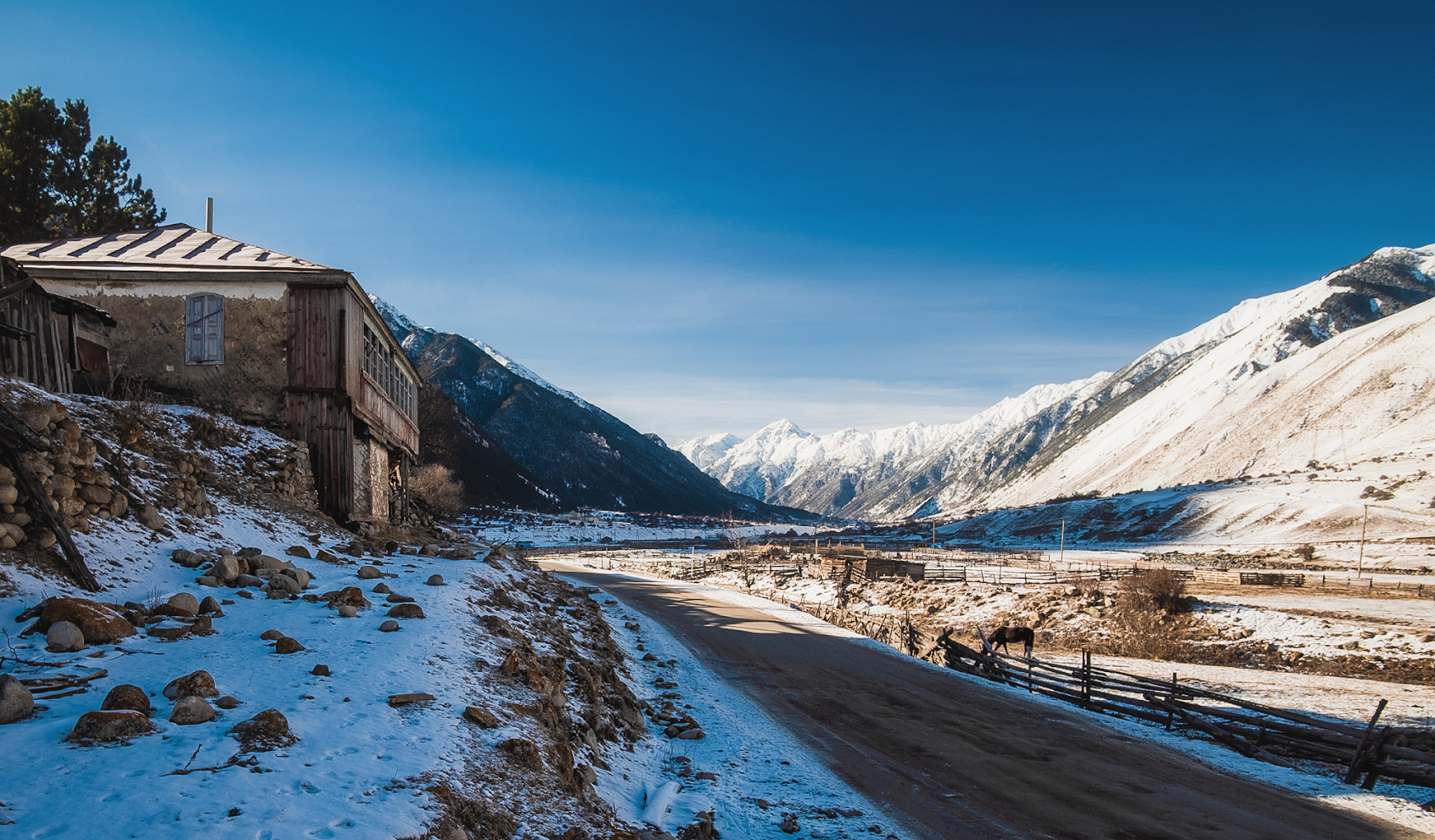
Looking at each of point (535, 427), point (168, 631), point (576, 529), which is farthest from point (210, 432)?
point (535, 427)

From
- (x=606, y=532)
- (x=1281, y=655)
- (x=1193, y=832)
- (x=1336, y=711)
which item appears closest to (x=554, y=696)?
(x=1193, y=832)

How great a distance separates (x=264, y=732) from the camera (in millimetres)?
5500

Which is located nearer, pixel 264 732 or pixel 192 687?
pixel 264 732

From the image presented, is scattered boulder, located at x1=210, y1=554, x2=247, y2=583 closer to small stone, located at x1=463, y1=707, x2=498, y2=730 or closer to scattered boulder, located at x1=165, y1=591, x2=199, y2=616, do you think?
scattered boulder, located at x1=165, y1=591, x2=199, y2=616

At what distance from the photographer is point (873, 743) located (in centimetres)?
1198

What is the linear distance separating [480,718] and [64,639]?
12.4 feet

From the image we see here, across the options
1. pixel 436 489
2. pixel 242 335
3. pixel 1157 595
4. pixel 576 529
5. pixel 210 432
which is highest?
pixel 242 335

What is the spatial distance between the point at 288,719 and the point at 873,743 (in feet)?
30.4

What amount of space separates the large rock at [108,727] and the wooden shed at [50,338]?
1098cm

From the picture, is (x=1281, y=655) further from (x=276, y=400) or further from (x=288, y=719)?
(x=276, y=400)

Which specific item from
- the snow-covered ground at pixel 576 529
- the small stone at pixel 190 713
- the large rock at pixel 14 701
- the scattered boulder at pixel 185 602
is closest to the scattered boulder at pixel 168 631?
the scattered boulder at pixel 185 602

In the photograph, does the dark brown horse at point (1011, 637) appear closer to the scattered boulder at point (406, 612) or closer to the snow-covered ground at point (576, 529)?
the scattered boulder at point (406, 612)

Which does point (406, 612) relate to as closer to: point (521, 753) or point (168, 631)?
point (168, 631)

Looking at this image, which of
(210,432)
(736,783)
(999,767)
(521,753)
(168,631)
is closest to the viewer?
(521,753)
